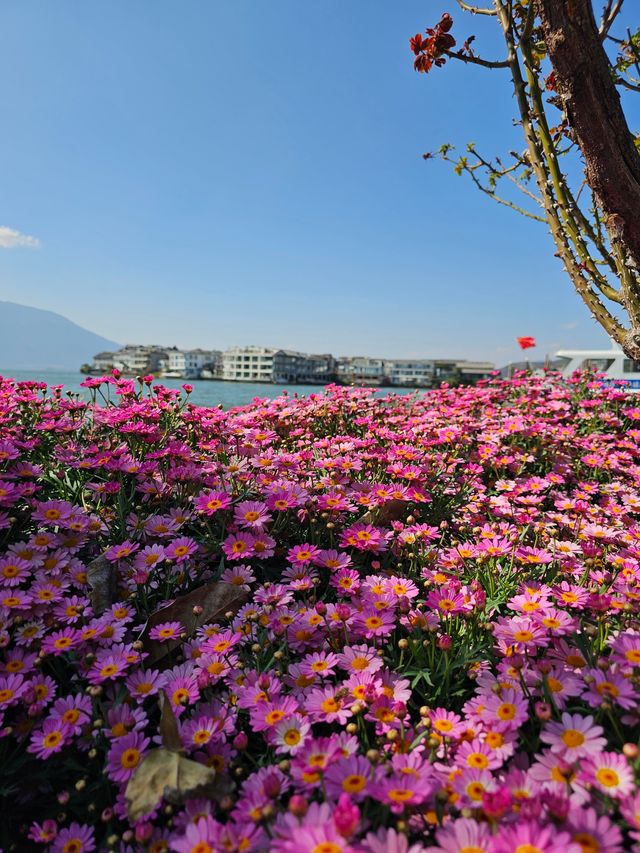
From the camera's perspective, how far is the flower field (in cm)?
81

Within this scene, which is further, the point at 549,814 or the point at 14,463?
the point at 14,463

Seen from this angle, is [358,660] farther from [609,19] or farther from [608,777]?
[609,19]

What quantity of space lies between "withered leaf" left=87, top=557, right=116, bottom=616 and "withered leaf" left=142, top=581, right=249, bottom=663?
0.55 feet

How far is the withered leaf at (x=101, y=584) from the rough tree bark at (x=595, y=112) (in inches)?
110

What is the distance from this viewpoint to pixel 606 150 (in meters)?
2.28

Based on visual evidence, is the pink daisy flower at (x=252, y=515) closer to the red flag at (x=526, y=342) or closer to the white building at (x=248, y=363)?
the red flag at (x=526, y=342)

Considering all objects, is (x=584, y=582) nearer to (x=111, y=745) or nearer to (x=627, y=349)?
(x=111, y=745)

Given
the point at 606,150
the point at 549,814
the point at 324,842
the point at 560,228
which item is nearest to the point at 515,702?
the point at 549,814

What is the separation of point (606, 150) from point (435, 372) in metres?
70.4

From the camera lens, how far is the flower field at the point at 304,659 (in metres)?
0.81

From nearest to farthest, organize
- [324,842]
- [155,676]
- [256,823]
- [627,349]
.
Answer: [324,842] < [256,823] < [155,676] < [627,349]

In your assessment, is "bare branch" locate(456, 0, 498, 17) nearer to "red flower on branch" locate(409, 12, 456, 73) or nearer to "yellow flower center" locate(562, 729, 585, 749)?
"red flower on branch" locate(409, 12, 456, 73)

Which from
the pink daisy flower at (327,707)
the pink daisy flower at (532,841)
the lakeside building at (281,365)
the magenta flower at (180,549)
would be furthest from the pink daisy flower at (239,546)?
the lakeside building at (281,365)

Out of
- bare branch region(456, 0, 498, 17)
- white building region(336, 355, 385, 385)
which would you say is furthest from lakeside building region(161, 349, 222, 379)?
bare branch region(456, 0, 498, 17)
